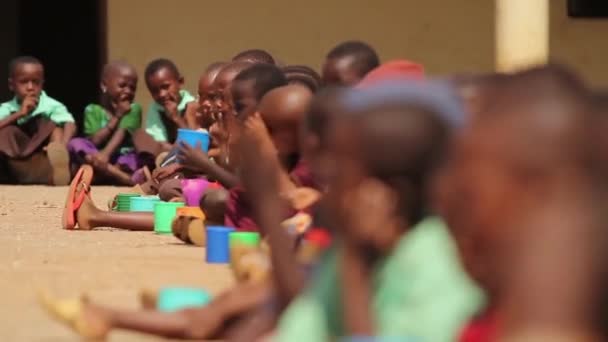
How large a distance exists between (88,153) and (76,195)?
3743 mm

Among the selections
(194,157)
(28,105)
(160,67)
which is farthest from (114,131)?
(194,157)

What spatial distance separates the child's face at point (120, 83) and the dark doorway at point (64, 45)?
2789mm

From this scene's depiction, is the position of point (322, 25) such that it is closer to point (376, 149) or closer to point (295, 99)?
point (295, 99)

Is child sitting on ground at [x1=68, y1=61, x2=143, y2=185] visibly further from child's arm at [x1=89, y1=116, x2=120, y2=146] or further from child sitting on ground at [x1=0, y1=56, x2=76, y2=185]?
child sitting on ground at [x1=0, y1=56, x2=76, y2=185]

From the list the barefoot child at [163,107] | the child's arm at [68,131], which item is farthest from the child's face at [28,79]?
the barefoot child at [163,107]

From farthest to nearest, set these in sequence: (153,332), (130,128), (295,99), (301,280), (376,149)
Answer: (130,128) → (295,99) → (153,332) → (301,280) → (376,149)

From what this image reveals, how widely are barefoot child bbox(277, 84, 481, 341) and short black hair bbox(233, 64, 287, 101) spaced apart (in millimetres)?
2921

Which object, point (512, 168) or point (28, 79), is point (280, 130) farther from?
point (28, 79)

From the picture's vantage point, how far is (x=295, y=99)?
5.34 meters

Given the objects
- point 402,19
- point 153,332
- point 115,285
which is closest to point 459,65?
point 402,19

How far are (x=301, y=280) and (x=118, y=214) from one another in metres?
4.52

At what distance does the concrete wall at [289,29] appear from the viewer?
1245cm

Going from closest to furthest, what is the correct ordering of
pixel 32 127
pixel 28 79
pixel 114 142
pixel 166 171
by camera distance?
pixel 166 171, pixel 114 142, pixel 28 79, pixel 32 127

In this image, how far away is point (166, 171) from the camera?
907 cm
